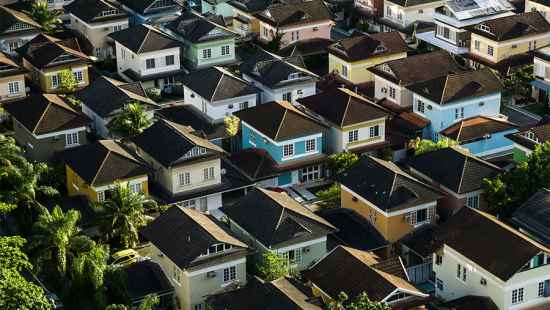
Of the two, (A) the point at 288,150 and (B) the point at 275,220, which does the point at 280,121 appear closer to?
(A) the point at 288,150

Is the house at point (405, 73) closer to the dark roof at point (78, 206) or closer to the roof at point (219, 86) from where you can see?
the roof at point (219, 86)

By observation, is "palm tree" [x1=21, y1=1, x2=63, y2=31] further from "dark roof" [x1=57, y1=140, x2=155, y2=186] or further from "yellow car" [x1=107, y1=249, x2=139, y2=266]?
"yellow car" [x1=107, y1=249, x2=139, y2=266]

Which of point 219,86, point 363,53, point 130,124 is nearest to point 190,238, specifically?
point 130,124

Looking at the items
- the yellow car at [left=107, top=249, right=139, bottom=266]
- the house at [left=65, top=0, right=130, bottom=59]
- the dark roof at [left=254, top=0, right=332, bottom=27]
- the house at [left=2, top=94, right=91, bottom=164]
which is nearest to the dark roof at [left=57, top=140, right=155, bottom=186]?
the house at [left=2, top=94, right=91, bottom=164]

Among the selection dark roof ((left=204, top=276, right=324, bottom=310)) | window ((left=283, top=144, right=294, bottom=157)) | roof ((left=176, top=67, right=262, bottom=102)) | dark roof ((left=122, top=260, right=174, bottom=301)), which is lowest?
dark roof ((left=122, top=260, right=174, bottom=301))

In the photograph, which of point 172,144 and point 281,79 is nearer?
point 172,144

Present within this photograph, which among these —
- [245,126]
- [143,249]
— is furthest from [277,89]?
[143,249]

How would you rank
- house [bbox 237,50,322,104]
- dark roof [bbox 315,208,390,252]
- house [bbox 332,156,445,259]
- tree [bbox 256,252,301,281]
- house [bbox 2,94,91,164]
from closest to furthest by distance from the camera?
tree [bbox 256,252,301,281], dark roof [bbox 315,208,390,252], house [bbox 332,156,445,259], house [bbox 2,94,91,164], house [bbox 237,50,322,104]

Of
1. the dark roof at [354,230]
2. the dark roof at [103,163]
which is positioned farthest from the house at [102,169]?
the dark roof at [354,230]
